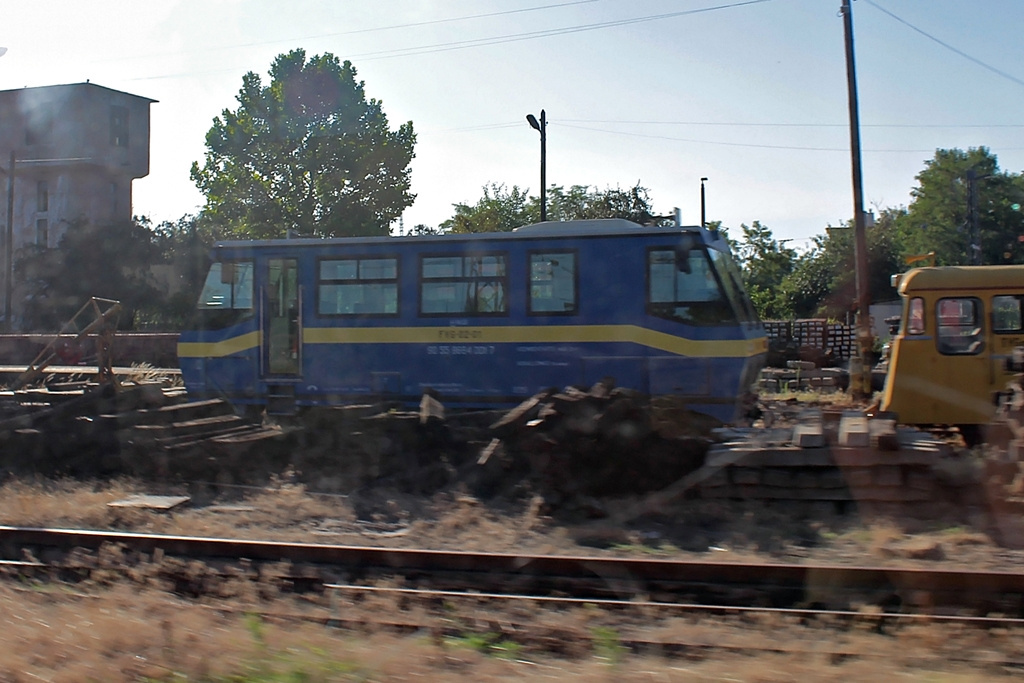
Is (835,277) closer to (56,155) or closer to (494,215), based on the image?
(494,215)

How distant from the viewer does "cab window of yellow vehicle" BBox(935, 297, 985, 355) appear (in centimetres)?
1095

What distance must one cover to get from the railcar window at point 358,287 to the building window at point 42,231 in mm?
42992

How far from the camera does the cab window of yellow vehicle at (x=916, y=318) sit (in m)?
11.1

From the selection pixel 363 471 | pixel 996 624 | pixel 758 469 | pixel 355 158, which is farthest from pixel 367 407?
pixel 355 158

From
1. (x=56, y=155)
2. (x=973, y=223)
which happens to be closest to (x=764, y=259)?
(x=973, y=223)

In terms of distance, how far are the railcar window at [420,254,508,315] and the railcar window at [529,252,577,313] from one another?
0.43 meters

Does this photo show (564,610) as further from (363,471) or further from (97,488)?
(97,488)

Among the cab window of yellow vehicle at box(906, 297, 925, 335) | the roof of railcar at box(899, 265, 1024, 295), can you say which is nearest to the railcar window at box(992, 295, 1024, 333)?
the roof of railcar at box(899, 265, 1024, 295)

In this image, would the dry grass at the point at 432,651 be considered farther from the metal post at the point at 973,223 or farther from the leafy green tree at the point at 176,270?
the leafy green tree at the point at 176,270

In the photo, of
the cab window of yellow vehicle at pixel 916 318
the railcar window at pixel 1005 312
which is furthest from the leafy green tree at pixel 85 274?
the railcar window at pixel 1005 312

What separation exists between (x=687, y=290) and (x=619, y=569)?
671 centimetres

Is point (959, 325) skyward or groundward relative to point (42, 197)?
groundward

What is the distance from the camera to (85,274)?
144 ft

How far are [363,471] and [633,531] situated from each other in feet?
13.5
